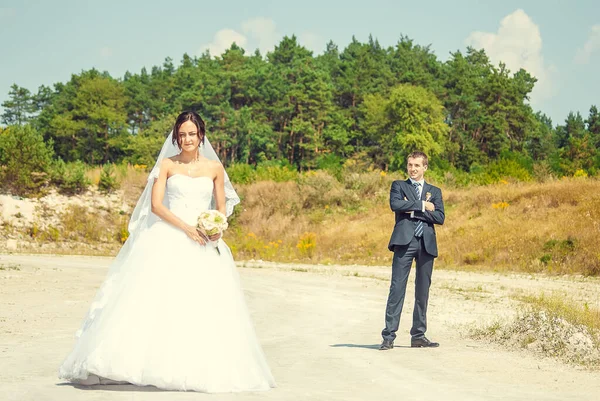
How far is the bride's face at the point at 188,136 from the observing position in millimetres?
8898

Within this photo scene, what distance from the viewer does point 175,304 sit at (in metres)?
8.33

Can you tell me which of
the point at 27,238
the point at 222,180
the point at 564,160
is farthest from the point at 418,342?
the point at 564,160

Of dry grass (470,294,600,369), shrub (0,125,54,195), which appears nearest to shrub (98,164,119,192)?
shrub (0,125,54,195)

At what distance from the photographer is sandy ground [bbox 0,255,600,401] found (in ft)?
26.7

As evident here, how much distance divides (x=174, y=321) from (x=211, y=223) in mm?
1077

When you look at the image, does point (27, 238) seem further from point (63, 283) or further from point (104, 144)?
point (104, 144)

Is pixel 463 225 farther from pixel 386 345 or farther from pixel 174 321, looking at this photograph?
pixel 174 321

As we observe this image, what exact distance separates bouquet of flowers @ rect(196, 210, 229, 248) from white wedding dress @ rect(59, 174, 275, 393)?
0.21 meters

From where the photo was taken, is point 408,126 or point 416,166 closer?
point 416,166

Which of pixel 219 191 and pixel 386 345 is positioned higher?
pixel 219 191

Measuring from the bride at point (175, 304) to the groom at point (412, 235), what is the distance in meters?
2.88

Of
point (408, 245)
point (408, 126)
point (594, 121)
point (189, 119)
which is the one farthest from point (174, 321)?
point (594, 121)

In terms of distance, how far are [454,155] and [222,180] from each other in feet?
298

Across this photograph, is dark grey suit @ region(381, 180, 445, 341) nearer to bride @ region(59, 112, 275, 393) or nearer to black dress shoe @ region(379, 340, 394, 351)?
black dress shoe @ region(379, 340, 394, 351)
